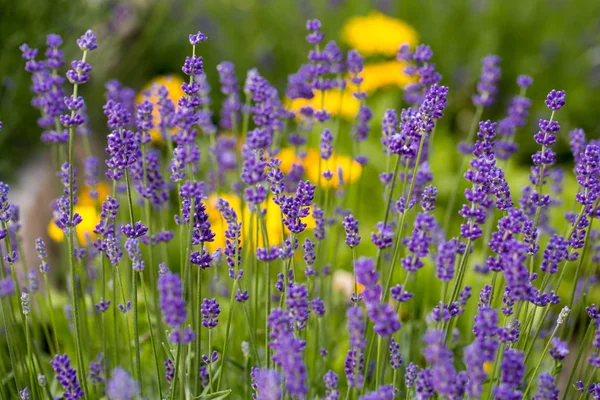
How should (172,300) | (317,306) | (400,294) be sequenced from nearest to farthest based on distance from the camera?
(172,300), (400,294), (317,306)

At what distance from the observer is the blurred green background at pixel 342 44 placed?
4922 millimetres

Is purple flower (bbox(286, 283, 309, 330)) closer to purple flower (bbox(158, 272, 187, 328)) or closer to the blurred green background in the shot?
purple flower (bbox(158, 272, 187, 328))

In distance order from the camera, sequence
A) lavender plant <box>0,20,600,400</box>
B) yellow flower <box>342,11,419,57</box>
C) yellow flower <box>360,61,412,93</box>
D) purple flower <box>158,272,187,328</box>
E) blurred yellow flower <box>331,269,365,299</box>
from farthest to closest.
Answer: yellow flower <box>342,11,419,57</box>
yellow flower <box>360,61,412,93</box>
blurred yellow flower <box>331,269,365,299</box>
lavender plant <box>0,20,600,400</box>
purple flower <box>158,272,187,328</box>

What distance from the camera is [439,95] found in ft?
5.30

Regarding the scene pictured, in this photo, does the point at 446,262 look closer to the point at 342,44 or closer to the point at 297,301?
the point at 297,301

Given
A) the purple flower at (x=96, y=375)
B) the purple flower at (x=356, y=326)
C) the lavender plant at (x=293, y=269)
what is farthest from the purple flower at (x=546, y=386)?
the purple flower at (x=96, y=375)

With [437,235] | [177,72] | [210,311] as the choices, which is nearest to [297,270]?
[437,235]

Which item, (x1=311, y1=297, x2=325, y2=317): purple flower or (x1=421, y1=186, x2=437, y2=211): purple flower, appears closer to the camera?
(x1=421, y1=186, x2=437, y2=211): purple flower

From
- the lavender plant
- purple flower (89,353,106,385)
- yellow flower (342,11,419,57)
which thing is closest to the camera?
the lavender plant

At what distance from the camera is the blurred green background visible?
492 centimetres

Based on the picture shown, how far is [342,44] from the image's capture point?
6164 mm

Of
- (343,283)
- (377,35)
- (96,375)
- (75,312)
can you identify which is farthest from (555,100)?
(377,35)

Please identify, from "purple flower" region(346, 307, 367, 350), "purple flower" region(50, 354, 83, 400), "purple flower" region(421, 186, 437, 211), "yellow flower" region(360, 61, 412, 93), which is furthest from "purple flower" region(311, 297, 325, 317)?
"yellow flower" region(360, 61, 412, 93)

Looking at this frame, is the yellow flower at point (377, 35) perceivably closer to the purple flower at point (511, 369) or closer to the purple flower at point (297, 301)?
the purple flower at point (297, 301)
